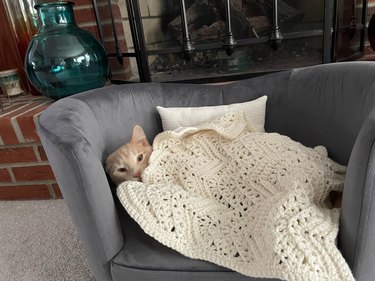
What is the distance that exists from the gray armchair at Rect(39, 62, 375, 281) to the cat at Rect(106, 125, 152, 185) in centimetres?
5

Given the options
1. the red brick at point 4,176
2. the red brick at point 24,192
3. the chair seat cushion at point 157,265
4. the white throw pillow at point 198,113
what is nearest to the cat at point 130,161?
the white throw pillow at point 198,113

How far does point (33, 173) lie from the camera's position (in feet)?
5.22

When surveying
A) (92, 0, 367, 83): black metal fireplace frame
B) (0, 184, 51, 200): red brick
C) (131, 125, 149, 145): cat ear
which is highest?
(92, 0, 367, 83): black metal fireplace frame

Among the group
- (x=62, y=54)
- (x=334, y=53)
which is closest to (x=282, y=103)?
(x=334, y=53)

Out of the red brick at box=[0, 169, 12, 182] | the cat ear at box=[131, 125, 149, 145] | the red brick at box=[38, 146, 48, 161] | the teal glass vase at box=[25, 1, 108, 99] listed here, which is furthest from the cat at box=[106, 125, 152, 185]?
the red brick at box=[0, 169, 12, 182]

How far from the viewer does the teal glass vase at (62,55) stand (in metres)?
1.39

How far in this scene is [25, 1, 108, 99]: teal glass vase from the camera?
4.55 feet

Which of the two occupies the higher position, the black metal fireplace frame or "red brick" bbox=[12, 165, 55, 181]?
the black metal fireplace frame

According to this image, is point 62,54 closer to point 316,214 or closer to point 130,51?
point 130,51

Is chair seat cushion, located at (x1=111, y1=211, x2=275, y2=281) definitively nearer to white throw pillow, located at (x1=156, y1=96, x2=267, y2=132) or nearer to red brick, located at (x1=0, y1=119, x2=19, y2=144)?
white throw pillow, located at (x1=156, y1=96, x2=267, y2=132)

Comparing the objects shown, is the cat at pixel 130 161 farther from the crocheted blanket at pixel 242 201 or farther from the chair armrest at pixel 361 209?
the chair armrest at pixel 361 209

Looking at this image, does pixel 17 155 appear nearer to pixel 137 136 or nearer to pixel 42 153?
pixel 42 153

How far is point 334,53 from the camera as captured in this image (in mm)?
1435

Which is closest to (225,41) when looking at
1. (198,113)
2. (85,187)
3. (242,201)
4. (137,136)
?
(198,113)
